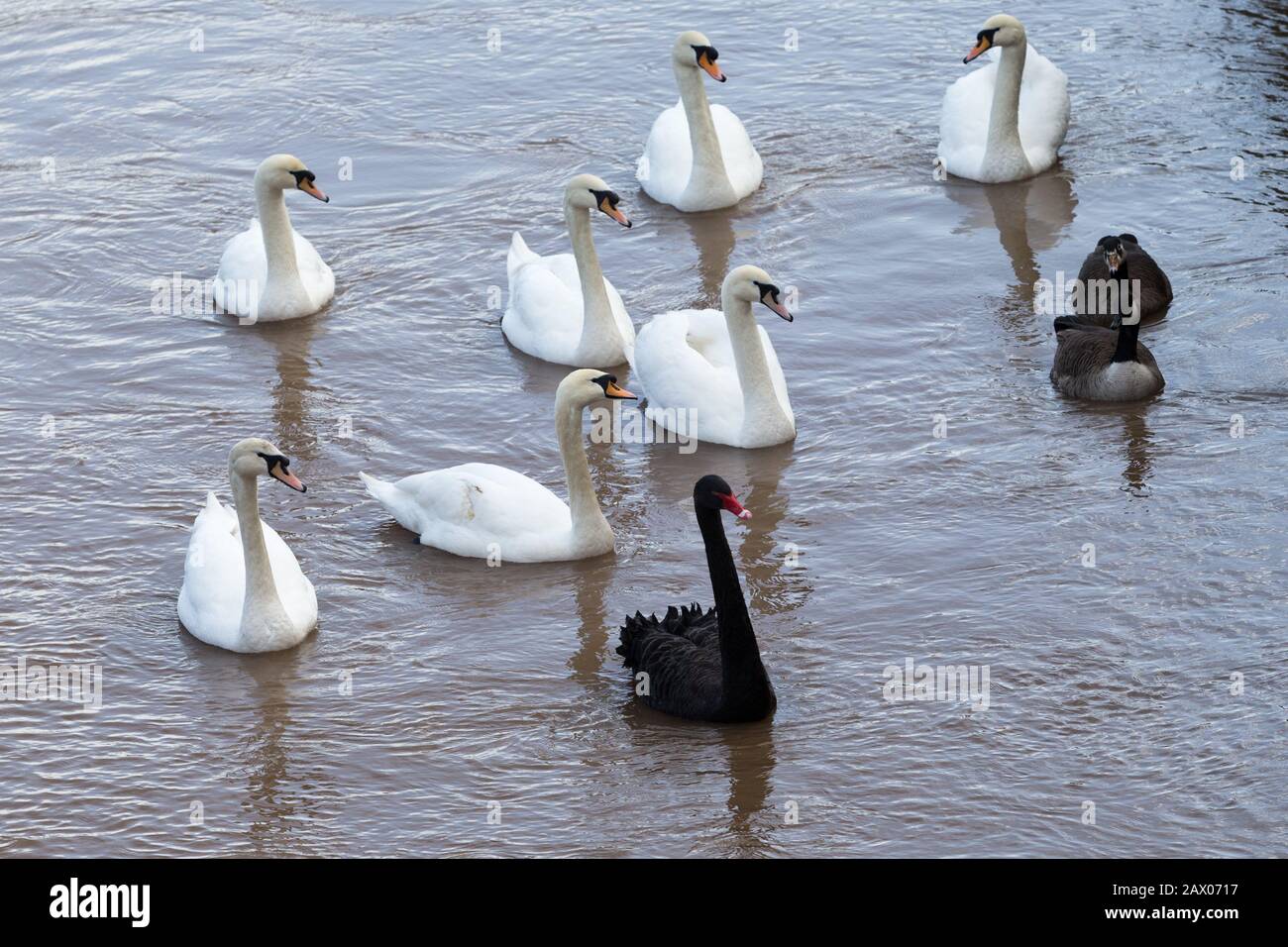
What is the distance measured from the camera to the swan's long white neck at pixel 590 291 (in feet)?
43.0

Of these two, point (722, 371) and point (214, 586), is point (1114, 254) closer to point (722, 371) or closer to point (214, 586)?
point (722, 371)

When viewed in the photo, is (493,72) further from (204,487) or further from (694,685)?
(694,685)

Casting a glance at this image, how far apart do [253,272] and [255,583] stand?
4.93 metres

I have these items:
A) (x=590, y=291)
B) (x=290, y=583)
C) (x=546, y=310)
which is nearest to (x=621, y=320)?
(x=590, y=291)

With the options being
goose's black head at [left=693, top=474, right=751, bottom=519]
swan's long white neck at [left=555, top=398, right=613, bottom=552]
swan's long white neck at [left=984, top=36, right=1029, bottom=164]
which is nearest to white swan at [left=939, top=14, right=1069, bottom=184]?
swan's long white neck at [left=984, top=36, right=1029, bottom=164]

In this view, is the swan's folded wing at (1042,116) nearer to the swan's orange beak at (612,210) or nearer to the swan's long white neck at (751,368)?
the swan's orange beak at (612,210)

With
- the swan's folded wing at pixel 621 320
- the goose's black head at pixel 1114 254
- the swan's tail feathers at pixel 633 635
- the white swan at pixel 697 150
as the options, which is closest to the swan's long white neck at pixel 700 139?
the white swan at pixel 697 150

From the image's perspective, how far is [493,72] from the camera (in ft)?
62.4

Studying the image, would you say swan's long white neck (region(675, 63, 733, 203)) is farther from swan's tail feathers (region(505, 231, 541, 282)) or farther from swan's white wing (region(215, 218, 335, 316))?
swan's white wing (region(215, 218, 335, 316))

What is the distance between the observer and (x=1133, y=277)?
13242 mm

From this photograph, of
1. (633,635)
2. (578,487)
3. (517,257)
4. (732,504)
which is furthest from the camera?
(517,257)

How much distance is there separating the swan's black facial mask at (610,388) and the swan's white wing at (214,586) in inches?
83.6

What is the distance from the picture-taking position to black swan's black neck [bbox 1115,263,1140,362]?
12.2m

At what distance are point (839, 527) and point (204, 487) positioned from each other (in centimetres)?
387
